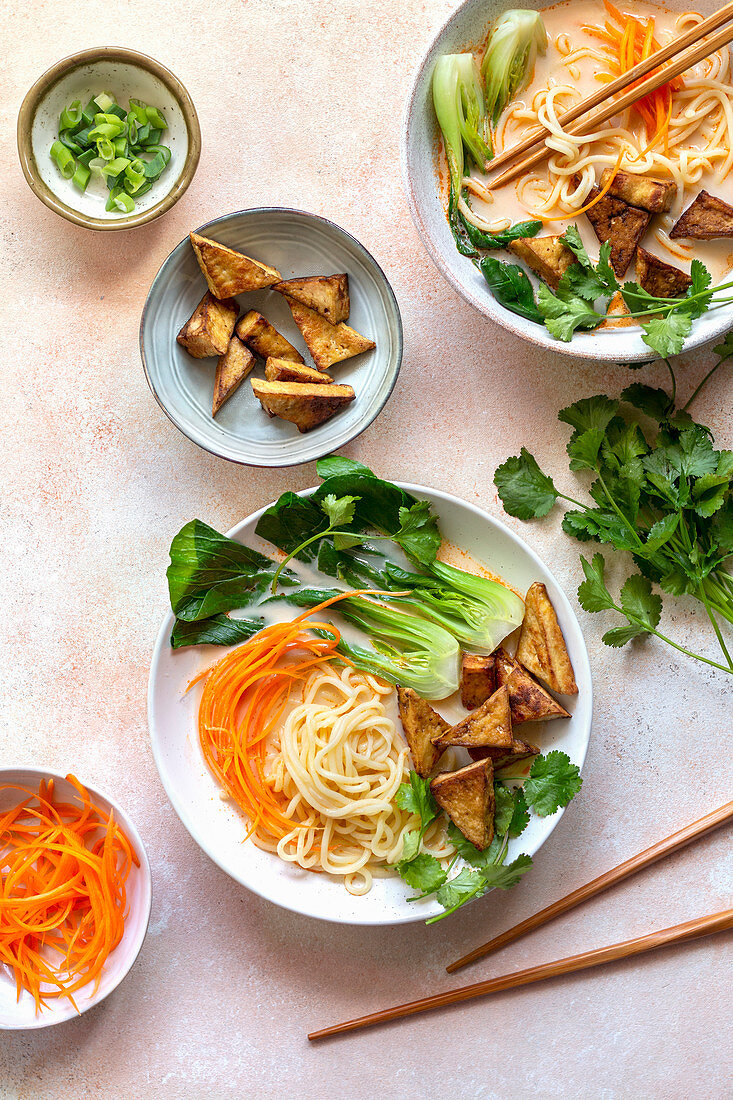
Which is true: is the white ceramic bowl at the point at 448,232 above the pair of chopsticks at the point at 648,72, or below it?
below

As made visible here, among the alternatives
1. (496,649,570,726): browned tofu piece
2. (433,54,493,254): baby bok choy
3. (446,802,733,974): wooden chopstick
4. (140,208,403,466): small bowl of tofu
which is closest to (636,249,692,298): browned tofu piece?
(433,54,493,254): baby bok choy

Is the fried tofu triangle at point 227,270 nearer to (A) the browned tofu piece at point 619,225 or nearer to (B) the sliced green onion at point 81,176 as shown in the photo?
(B) the sliced green onion at point 81,176

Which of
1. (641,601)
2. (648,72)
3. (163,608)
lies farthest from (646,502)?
(163,608)

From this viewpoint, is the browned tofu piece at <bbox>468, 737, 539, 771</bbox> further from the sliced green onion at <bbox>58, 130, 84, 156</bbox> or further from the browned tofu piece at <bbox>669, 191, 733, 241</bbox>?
the sliced green onion at <bbox>58, 130, 84, 156</bbox>

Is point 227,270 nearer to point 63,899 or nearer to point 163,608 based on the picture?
point 163,608

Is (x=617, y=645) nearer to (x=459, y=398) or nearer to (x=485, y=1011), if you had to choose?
(x=459, y=398)

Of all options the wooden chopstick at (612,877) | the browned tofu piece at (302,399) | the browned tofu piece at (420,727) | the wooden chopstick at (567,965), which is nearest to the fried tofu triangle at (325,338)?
the browned tofu piece at (302,399)
